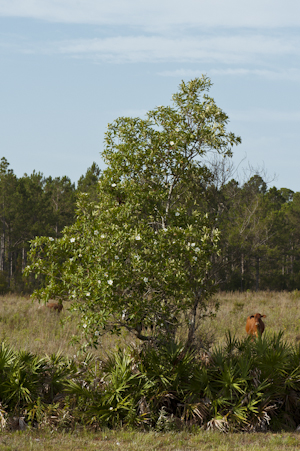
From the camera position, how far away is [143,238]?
7.43 metres

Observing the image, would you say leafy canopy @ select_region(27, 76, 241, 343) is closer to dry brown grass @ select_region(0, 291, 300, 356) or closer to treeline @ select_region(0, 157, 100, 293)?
dry brown grass @ select_region(0, 291, 300, 356)

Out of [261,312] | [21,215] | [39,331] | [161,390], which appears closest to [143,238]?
[161,390]

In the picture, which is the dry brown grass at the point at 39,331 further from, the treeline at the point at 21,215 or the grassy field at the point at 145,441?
the treeline at the point at 21,215

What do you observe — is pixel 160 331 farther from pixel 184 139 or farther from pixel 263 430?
pixel 184 139

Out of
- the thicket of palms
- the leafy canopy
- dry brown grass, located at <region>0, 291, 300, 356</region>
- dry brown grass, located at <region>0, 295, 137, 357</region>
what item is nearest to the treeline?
dry brown grass, located at <region>0, 291, 300, 356</region>

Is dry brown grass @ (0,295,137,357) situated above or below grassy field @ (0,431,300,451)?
above

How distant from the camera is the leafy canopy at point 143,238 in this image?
7.20 meters

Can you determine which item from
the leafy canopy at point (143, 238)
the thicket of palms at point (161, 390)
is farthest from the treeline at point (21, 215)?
the thicket of palms at point (161, 390)

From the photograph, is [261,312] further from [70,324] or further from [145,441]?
[145,441]

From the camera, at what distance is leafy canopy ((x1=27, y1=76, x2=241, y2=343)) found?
23.6 ft

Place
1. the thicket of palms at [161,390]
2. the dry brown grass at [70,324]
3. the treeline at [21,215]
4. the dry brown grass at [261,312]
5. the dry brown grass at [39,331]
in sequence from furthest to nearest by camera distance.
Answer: the treeline at [21,215], the dry brown grass at [261,312], the dry brown grass at [70,324], the dry brown grass at [39,331], the thicket of palms at [161,390]

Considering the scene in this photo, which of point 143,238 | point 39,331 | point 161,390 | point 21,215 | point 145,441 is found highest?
point 21,215

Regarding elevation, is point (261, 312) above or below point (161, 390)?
below

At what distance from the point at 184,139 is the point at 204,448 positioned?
16.6 feet
